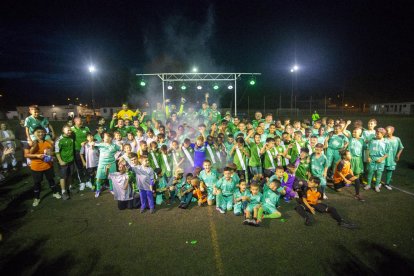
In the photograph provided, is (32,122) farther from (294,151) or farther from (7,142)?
(294,151)

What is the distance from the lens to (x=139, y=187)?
563 cm

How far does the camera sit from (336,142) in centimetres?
716

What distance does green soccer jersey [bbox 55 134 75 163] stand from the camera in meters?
6.48

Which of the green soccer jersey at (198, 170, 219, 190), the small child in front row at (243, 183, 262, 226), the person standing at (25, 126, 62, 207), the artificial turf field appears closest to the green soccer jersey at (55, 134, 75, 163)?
the person standing at (25, 126, 62, 207)

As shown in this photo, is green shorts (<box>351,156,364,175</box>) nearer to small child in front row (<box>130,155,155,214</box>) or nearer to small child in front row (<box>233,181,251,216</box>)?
small child in front row (<box>233,181,251,216</box>)

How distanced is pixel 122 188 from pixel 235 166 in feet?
10.1

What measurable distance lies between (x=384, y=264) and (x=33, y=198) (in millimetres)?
8305

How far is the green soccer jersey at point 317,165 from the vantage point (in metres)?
6.14

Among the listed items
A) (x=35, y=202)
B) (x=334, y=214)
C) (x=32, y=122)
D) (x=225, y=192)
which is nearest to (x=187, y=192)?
(x=225, y=192)

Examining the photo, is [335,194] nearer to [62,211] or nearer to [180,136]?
[180,136]

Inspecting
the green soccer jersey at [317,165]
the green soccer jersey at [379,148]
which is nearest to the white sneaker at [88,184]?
the green soccer jersey at [317,165]

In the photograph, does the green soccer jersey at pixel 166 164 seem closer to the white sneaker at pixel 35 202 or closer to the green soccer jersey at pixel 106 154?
the green soccer jersey at pixel 106 154

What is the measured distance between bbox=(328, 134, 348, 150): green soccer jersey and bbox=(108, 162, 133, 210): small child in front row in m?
6.18

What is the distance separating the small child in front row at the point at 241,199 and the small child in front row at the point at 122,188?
2.65 metres
